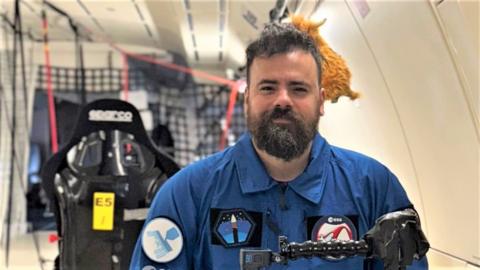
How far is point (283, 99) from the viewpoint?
104 centimetres

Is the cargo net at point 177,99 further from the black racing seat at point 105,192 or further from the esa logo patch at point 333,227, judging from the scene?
the esa logo patch at point 333,227

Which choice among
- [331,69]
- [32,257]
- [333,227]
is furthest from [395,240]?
[32,257]

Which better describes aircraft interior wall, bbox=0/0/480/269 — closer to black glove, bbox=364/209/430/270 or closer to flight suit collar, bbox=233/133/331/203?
flight suit collar, bbox=233/133/331/203

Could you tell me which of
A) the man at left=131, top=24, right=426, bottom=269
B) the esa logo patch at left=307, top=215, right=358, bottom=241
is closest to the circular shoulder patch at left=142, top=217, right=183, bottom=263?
the man at left=131, top=24, right=426, bottom=269

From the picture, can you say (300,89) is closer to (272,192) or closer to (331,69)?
(272,192)

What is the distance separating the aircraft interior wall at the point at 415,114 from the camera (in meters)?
1.22

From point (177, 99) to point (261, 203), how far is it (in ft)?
12.1

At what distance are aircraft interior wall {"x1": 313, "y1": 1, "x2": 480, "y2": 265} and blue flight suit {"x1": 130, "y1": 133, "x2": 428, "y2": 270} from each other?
238 millimetres

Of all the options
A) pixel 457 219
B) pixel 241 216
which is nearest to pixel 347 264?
pixel 241 216

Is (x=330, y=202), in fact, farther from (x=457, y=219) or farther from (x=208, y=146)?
(x=208, y=146)

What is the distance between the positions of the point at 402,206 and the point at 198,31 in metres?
2.11

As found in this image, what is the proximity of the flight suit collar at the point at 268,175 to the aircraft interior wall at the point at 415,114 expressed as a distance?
294 millimetres

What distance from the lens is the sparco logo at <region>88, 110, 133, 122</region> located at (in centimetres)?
169

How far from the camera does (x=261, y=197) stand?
1094 millimetres
